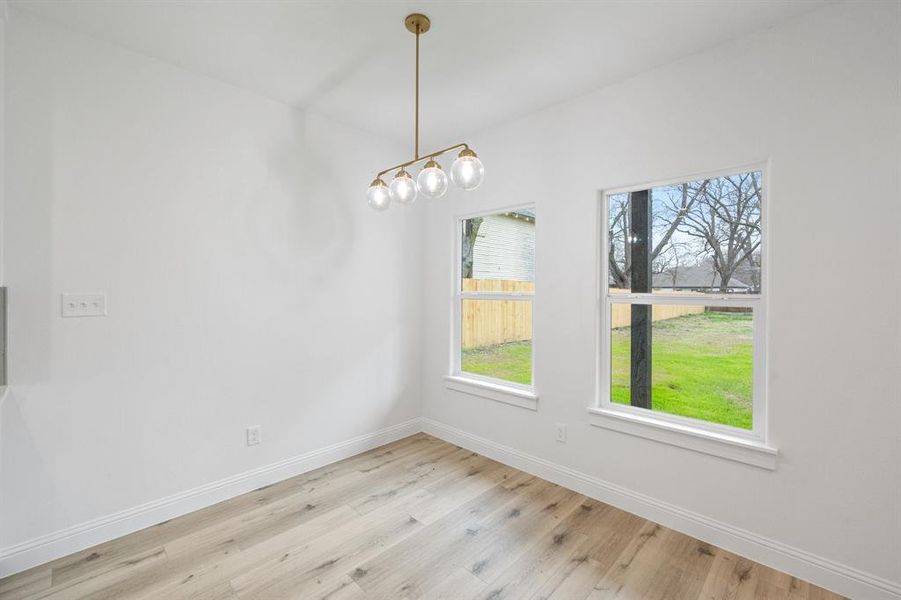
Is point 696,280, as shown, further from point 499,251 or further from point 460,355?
point 460,355

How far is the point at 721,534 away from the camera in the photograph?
2150 millimetres

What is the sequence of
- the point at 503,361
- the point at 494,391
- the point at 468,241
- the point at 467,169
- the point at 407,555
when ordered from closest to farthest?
the point at 467,169
the point at 407,555
the point at 494,391
the point at 503,361
the point at 468,241

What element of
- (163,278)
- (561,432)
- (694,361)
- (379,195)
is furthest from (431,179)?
(561,432)

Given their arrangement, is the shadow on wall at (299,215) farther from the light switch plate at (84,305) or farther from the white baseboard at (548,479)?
the white baseboard at (548,479)

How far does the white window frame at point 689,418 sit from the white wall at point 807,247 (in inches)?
2.2

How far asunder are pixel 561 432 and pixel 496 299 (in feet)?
3.80

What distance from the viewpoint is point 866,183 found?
1789 mm

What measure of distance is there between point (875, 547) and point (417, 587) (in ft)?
6.57

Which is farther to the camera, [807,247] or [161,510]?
[161,510]

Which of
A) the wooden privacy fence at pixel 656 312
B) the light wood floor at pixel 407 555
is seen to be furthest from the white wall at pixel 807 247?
the light wood floor at pixel 407 555

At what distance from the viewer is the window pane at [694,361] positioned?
7.24 feet

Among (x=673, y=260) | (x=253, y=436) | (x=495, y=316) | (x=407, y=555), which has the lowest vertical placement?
(x=407, y=555)

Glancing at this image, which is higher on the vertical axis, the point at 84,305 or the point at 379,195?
the point at 379,195

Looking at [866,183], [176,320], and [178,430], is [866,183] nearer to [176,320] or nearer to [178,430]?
[176,320]
